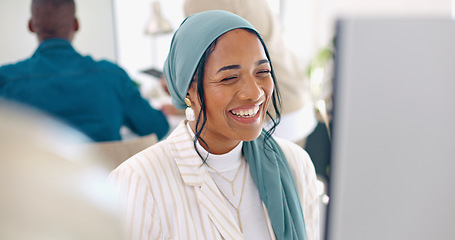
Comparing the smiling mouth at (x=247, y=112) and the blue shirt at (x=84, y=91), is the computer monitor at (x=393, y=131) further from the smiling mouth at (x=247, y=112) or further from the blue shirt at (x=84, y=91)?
the blue shirt at (x=84, y=91)

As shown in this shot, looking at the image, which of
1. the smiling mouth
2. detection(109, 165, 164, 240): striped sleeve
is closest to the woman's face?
the smiling mouth

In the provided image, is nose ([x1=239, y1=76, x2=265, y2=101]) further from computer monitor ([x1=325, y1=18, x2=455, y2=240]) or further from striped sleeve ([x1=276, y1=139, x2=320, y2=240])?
computer monitor ([x1=325, y1=18, x2=455, y2=240])

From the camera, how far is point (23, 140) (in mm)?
155

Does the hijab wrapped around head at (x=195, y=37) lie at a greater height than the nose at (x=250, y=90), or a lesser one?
greater

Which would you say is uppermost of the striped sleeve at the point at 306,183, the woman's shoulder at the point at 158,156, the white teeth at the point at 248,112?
the white teeth at the point at 248,112

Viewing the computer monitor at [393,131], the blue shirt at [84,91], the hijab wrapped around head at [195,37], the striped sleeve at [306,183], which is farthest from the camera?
the blue shirt at [84,91]

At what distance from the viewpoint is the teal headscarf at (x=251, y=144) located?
0.52 m

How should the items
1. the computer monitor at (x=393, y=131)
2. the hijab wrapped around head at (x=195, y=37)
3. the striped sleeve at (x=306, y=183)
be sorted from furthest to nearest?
the striped sleeve at (x=306, y=183) → the hijab wrapped around head at (x=195, y=37) → the computer monitor at (x=393, y=131)

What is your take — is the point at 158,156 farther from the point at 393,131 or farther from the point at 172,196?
the point at 393,131

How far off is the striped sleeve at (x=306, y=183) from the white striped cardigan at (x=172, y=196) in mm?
92

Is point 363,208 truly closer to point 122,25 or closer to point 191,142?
point 191,142

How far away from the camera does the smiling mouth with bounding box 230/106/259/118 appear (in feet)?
1.80

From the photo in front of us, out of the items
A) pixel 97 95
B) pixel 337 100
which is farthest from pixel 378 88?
pixel 97 95

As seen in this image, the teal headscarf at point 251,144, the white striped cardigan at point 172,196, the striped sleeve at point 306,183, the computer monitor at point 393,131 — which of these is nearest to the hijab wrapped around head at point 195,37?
the teal headscarf at point 251,144
